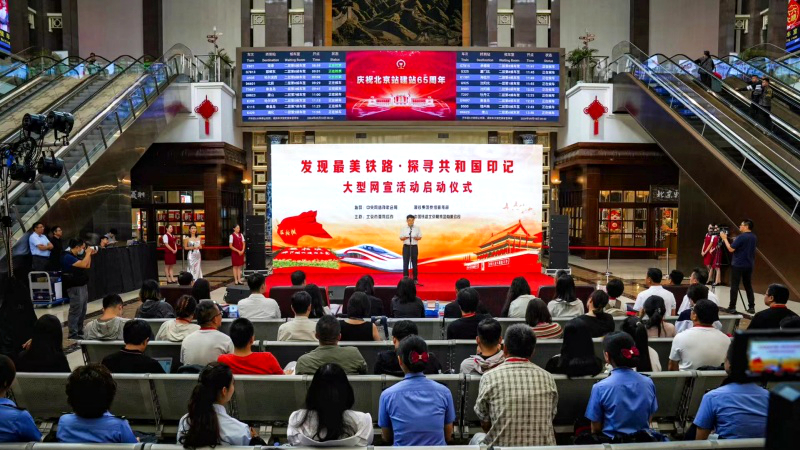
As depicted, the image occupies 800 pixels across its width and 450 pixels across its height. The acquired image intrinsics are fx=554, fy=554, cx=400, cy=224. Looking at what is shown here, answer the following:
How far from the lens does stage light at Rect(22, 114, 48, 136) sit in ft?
23.2

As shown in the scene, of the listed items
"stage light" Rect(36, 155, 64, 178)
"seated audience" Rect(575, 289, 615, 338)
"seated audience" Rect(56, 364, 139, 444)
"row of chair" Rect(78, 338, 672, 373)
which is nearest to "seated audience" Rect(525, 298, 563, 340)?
"row of chair" Rect(78, 338, 672, 373)

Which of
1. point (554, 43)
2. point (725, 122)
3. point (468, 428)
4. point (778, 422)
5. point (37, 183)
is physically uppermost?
point (554, 43)

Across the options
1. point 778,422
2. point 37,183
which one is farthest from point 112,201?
point 778,422

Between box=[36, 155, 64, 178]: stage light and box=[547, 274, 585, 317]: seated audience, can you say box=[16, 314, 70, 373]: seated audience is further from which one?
box=[36, 155, 64, 178]: stage light

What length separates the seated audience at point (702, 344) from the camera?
3807 millimetres

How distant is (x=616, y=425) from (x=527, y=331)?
0.66 m

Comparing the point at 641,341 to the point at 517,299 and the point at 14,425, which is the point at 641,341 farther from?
the point at 14,425

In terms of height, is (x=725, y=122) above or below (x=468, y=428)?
above

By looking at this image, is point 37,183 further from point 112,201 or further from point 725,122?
point 725,122

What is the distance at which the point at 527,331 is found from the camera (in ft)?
9.57

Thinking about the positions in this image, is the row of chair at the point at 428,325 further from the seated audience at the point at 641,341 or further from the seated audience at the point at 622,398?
the seated audience at the point at 622,398

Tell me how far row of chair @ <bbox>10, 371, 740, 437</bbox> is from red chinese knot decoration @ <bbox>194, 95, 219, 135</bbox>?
13.0 meters

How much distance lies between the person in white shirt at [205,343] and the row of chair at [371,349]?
39cm

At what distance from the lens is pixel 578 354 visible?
3348 mm
